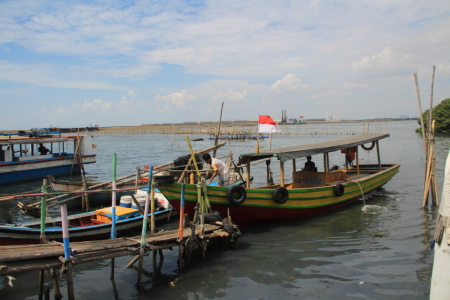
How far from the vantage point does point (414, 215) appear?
11953 millimetres

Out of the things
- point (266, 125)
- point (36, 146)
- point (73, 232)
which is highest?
point (266, 125)

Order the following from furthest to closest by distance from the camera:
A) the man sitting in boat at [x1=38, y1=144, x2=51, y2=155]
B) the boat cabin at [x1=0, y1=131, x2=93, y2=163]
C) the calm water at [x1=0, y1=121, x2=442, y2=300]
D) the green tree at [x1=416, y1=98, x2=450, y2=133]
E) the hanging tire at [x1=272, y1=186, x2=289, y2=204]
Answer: the green tree at [x1=416, y1=98, x2=450, y2=133]
the man sitting in boat at [x1=38, y1=144, x2=51, y2=155]
the boat cabin at [x1=0, y1=131, x2=93, y2=163]
the hanging tire at [x1=272, y1=186, x2=289, y2=204]
the calm water at [x1=0, y1=121, x2=442, y2=300]

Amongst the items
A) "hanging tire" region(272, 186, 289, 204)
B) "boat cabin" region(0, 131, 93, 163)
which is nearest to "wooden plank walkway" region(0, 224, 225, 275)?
"hanging tire" region(272, 186, 289, 204)

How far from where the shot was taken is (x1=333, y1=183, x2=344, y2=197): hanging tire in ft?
39.1

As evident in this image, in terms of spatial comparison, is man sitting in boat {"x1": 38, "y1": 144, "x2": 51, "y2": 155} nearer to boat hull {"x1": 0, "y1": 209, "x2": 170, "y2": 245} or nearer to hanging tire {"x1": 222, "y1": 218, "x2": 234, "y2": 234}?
boat hull {"x1": 0, "y1": 209, "x2": 170, "y2": 245}

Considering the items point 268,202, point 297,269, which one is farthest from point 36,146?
point 297,269

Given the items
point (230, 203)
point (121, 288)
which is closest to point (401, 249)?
point (230, 203)

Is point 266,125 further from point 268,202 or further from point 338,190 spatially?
point 268,202

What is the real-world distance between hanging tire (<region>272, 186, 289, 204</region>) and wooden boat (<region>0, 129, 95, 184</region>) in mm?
17387

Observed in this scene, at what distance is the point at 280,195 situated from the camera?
10.4 metres

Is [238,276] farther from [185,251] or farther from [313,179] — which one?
[313,179]

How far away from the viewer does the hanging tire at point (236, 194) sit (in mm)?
9664

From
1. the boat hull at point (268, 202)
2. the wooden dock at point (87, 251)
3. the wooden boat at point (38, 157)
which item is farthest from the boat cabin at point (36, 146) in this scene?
the wooden dock at point (87, 251)

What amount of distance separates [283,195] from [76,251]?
20.1 feet
